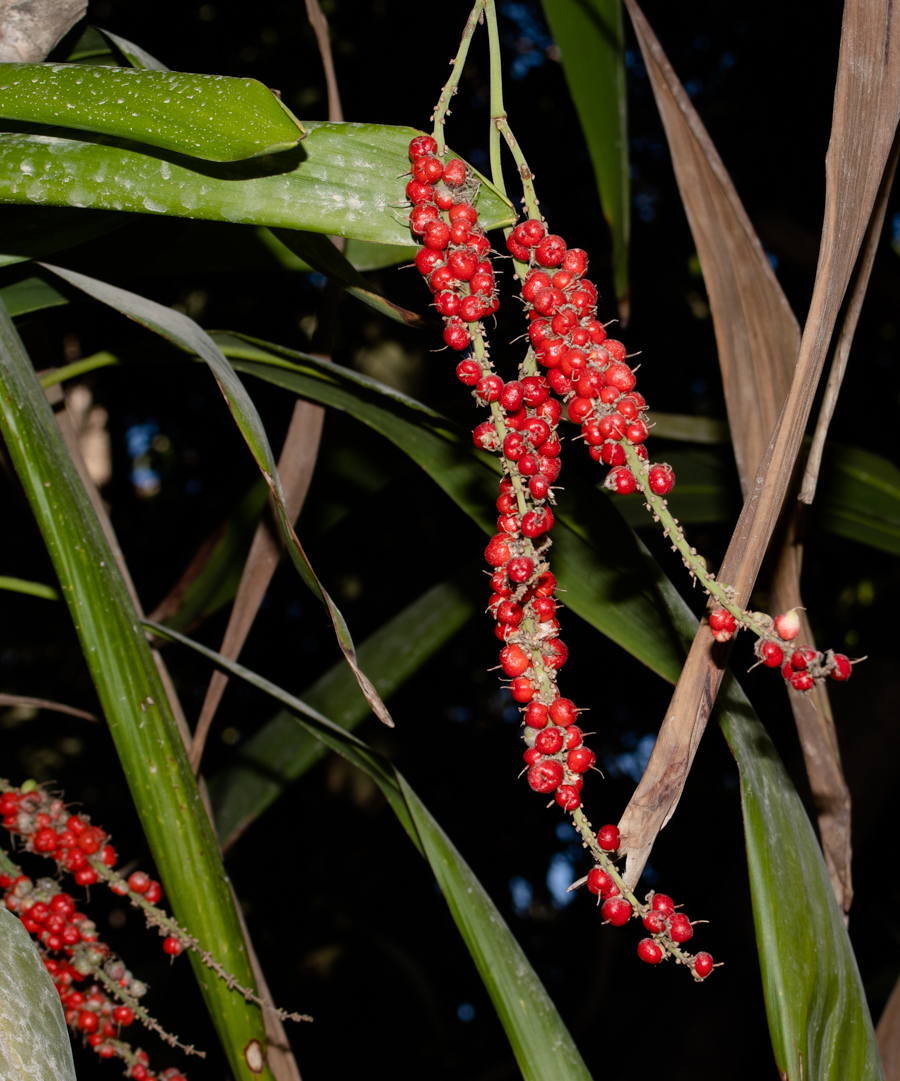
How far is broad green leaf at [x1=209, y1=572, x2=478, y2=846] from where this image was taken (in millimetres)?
718

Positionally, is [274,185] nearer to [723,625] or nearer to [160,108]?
[160,108]

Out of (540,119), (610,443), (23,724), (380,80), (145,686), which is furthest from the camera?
(23,724)

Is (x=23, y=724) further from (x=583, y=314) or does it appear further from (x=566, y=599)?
(x=583, y=314)

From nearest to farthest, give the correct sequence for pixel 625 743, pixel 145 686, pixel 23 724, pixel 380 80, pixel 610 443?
pixel 610 443 → pixel 145 686 → pixel 380 80 → pixel 23 724 → pixel 625 743

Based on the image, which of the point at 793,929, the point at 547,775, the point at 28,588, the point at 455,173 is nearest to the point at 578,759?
the point at 547,775

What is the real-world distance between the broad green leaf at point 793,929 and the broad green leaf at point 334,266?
19 centimetres

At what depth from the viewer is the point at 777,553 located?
0.47 meters

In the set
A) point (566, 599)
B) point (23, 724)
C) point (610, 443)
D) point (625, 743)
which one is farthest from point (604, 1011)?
point (610, 443)

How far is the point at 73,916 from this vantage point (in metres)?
0.47

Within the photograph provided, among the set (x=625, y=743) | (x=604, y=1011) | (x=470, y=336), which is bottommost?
(x=604, y=1011)

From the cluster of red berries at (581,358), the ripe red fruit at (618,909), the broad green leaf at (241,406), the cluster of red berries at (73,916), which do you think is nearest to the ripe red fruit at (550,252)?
the cluster of red berries at (581,358)

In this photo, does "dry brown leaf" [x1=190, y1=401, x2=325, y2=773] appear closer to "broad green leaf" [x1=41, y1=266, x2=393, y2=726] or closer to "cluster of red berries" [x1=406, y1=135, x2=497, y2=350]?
"broad green leaf" [x1=41, y1=266, x2=393, y2=726]

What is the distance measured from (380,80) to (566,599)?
1.34m

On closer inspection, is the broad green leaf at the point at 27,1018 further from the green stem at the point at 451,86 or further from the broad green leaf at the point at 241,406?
the green stem at the point at 451,86
